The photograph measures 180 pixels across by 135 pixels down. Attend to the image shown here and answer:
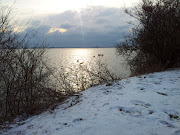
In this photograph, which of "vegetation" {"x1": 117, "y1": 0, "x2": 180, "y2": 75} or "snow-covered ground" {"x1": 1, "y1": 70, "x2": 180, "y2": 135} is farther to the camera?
"vegetation" {"x1": 117, "y1": 0, "x2": 180, "y2": 75}

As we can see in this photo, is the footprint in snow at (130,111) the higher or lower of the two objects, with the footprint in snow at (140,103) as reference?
lower

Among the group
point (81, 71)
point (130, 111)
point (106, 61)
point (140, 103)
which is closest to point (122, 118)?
point (130, 111)

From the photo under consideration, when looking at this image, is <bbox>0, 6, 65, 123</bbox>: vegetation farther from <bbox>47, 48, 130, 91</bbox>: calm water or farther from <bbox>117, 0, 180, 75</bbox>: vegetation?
<bbox>117, 0, 180, 75</bbox>: vegetation

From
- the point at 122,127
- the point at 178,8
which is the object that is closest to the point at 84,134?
Result: the point at 122,127

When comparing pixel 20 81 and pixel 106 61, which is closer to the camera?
pixel 20 81

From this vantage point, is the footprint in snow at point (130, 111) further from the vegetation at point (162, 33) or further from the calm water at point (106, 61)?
the vegetation at point (162, 33)

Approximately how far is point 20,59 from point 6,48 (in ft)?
2.69

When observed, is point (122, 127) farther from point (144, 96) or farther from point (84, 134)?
point (144, 96)

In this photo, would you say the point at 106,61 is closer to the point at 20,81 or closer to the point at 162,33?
the point at 162,33

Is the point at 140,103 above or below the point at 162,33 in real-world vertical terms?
below

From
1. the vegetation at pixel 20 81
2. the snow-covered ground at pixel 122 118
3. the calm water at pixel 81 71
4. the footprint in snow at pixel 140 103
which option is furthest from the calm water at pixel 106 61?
the footprint in snow at pixel 140 103

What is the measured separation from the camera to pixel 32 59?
557cm

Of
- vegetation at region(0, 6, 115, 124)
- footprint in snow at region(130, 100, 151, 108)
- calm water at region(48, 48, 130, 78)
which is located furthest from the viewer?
calm water at region(48, 48, 130, 78)

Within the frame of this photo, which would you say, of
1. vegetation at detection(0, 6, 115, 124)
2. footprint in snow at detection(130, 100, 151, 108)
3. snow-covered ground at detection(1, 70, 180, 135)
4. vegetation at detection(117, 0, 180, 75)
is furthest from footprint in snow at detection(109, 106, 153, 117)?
vegetation at detection(117, 0, 180, 75)
